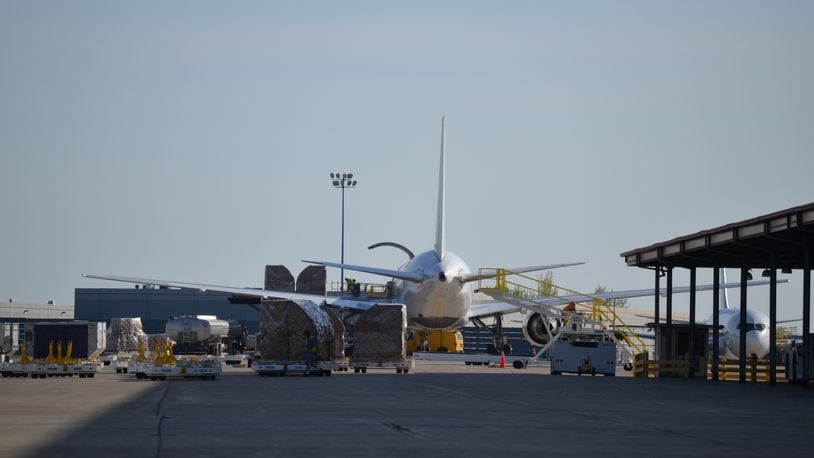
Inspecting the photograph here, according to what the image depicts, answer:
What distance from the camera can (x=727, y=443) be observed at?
18.4 m

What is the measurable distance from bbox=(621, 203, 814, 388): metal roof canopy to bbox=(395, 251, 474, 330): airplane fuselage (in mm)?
13335

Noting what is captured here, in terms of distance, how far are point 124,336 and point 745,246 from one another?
4246cm

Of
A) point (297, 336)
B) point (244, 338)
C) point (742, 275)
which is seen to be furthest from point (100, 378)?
point (244, 338)

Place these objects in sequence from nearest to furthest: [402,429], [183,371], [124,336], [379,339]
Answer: [402,429] → [183,371] → [379,339] → [124,336]

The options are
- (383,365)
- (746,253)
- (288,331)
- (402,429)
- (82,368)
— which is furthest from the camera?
(383,365)

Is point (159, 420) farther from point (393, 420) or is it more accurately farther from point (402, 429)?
point (402, 429)

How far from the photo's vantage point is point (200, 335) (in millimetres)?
89188

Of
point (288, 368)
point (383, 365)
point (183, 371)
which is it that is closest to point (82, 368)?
point (183, 371)

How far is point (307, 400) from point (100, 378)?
52.8ft

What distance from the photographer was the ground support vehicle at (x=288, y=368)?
1818 inches

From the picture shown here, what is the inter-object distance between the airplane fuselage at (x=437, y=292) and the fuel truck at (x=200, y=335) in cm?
2169

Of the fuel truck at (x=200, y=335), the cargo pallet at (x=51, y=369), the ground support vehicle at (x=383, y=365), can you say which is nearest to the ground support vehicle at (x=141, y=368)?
the cargo pallet at (x=51, y=369)

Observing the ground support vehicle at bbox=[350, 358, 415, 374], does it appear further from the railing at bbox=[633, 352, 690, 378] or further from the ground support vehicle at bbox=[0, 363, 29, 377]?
the ground support vehicle at bbox=[0, 363, 29, 377]

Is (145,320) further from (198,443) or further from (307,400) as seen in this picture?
(198,443)
